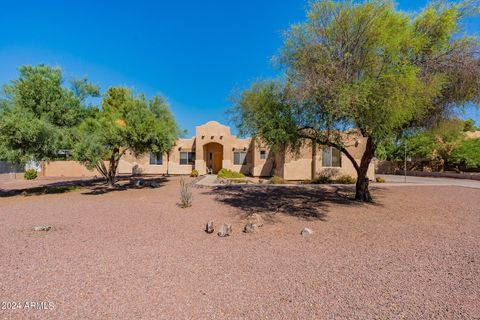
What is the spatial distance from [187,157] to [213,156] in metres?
3.03

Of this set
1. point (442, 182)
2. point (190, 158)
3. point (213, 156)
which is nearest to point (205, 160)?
point (190, 158)

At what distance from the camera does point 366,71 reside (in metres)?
7.64

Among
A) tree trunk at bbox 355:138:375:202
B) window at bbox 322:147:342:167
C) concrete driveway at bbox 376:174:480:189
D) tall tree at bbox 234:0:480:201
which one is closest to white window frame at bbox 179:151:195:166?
window at bbox 322:147:342:167

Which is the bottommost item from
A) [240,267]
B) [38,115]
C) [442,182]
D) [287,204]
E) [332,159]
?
[240,267]

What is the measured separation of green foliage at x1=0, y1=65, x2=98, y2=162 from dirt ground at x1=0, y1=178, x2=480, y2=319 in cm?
452

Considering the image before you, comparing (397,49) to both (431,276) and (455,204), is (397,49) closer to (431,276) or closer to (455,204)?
(431,276)

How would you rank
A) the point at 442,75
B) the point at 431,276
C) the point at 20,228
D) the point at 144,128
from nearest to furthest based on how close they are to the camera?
the point at 431,276 < the point at 20,228 < the point at 442,75 < the point at 144,128

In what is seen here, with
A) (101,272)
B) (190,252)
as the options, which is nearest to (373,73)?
(190,252)

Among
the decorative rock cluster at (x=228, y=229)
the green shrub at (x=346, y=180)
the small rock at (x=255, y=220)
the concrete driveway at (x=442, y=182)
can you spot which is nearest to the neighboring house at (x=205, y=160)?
the green shrub at (x=346, y=180)

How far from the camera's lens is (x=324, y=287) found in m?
3.64

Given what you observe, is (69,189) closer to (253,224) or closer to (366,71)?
(253,224)

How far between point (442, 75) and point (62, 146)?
16.2m


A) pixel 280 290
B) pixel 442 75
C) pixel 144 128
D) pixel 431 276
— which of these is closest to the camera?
pixel 280 290

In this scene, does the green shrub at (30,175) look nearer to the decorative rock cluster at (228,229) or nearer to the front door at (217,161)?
the front door at (217,161)
